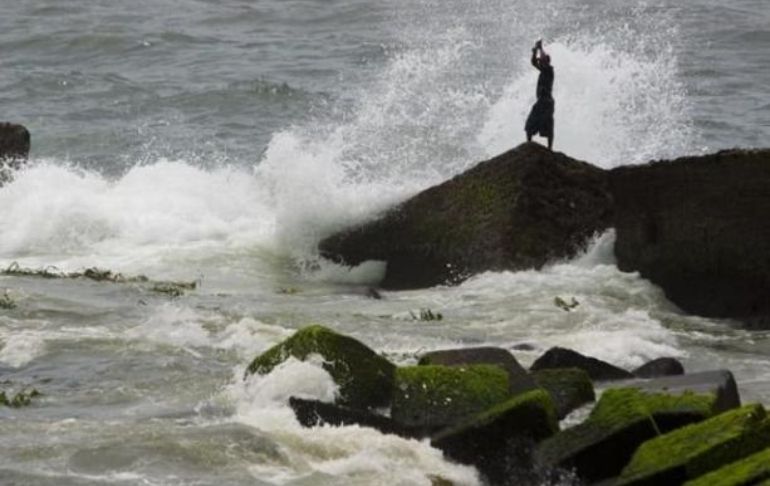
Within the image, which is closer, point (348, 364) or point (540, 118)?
point (348, 364)

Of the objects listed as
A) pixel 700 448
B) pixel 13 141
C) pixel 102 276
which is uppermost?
pixel 13 141

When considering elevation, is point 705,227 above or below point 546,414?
above

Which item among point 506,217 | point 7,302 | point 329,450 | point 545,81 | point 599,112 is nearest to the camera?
point 329,450

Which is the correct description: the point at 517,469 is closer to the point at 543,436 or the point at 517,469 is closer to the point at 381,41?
the point at 543,436

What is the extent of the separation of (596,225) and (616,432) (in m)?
7.10

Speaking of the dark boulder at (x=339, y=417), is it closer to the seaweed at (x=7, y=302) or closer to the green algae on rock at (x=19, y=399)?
the green algae on rock at (x=19, y=399)

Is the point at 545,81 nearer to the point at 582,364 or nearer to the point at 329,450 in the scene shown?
the point at 582,364

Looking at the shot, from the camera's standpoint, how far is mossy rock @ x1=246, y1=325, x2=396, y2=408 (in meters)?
11.0

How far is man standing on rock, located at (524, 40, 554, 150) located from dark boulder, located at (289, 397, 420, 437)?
749 centimetres

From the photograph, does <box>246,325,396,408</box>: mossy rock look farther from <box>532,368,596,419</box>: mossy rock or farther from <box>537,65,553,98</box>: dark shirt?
<box>537,65,553,98</box>: dark shirt

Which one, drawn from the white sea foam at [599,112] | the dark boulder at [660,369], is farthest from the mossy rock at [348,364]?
the white sea foam at [599,112]

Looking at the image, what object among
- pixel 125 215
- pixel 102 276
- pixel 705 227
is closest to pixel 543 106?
pixel 705 227

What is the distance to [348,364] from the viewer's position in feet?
36.4

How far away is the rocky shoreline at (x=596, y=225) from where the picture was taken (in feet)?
47.6
